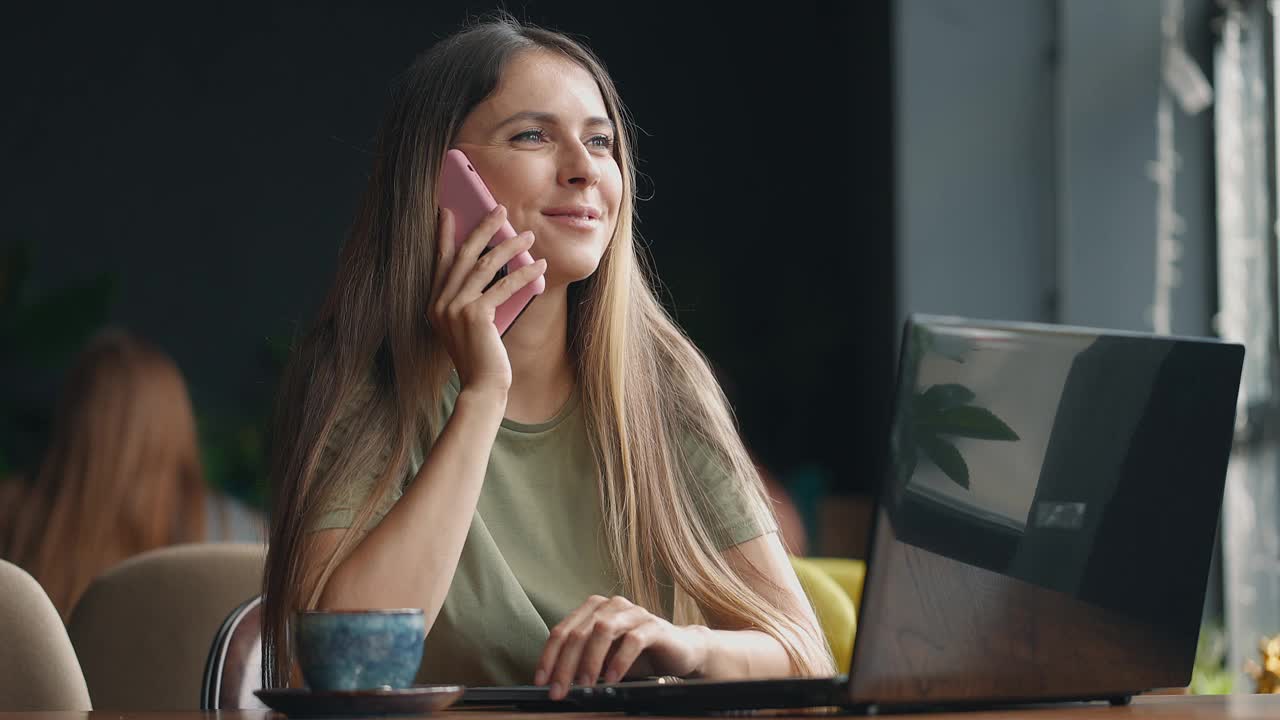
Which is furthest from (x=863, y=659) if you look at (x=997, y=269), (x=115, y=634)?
(x=997, y=269)

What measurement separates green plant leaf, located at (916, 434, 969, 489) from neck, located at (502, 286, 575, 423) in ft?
2.57

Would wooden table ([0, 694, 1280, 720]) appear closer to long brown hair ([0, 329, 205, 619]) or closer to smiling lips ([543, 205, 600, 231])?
smiling lips ([543, 205, 600, 231])

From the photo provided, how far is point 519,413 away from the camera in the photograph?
1551 mm

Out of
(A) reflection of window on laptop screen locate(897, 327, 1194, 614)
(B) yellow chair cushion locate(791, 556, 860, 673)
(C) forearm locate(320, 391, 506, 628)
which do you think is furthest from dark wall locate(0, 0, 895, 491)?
(A) reflection of window on laptop screen locate(897, 327, 1194, 614)

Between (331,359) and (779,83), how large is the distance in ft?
18.4

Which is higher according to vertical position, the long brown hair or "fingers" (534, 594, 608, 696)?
"fingers" (534, 594, 608, 696)

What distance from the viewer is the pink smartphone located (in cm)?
138

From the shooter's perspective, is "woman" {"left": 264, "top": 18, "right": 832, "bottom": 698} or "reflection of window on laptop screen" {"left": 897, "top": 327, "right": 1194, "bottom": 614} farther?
"woman" {"left": 264, "top": 18, "right": 832, "bottom": 698}

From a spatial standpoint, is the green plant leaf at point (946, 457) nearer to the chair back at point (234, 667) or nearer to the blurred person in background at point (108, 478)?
the chair back at point (234, 667)

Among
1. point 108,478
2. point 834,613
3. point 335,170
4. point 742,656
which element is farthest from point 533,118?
point 335,170

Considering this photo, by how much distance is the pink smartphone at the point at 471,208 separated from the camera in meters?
1.38

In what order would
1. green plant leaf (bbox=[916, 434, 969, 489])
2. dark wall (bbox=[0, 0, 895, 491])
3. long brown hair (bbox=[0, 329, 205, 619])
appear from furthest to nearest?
dark wall (bbox=[0, 0, 895, 491])
long brown hair (bbox=[0, 329, 205, 619])
green plant leaf (bbox=[916, 434, 969, 489])

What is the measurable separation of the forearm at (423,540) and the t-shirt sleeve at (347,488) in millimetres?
120

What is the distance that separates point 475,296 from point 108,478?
6.64ft
